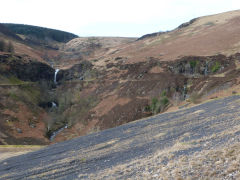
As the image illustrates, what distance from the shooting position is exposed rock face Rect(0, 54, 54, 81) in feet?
298

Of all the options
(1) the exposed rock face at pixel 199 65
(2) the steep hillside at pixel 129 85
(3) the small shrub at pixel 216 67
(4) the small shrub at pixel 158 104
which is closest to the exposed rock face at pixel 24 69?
(2) the steep hillside at pixel 129 85

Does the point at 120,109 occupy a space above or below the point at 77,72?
below

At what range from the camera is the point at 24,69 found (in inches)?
3807

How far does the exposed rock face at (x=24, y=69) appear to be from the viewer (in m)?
90.7

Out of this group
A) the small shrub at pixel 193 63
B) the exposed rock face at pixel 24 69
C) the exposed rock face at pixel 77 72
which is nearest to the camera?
the small shrub at pixel 193 63

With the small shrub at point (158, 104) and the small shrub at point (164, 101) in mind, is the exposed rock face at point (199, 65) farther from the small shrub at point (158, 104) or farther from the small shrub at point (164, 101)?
the small shrub at point (158, 104)

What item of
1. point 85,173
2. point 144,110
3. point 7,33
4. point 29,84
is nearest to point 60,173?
point 85,173

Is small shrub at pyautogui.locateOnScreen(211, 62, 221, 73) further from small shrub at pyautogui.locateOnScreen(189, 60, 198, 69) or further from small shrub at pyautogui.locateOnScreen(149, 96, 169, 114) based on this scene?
small shrub at pyautogui.locateOnScreen(149, 96, 169, 114)

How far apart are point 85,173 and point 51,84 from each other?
8803 centimetres

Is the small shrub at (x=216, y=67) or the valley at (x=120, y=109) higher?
the small shrub at (x=216, y=67)

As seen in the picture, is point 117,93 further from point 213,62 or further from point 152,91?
point 213,62

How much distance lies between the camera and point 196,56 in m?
75.4

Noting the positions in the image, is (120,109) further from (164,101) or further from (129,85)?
(129,85)

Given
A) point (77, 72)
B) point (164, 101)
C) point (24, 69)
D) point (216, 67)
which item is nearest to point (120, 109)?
point (164, 101)
